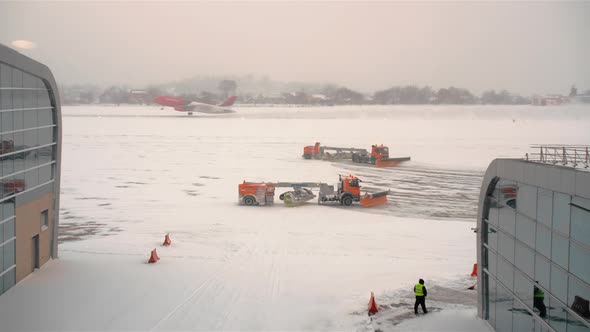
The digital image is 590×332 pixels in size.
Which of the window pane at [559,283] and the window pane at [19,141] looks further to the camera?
the window pane at [19,141]

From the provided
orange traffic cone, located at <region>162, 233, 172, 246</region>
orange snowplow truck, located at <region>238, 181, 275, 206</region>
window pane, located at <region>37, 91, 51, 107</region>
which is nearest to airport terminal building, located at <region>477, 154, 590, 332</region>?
orange traffic cone, located at <region>162, 233, 172, 246</region>

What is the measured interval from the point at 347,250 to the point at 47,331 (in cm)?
1207

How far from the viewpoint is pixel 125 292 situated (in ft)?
56.7

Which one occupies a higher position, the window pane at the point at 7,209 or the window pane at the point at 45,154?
the window pane at the point at 45,154

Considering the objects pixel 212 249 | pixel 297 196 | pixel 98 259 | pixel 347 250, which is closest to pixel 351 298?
pixel 347 250

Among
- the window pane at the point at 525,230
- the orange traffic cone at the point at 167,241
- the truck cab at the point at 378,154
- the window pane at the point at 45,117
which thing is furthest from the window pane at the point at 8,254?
the truck cab at the point at 378,154

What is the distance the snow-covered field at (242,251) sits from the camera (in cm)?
1559

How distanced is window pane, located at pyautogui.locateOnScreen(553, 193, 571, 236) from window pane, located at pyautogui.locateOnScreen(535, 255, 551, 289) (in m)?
0.82

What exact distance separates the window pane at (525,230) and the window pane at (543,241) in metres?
0.29

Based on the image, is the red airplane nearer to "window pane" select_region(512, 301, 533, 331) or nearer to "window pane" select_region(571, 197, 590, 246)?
"window pane" select_region(512, 301, 533, 331)

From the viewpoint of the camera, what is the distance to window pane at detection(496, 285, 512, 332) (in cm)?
1308

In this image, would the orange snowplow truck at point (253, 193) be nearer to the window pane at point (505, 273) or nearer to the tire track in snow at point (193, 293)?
the tire track in snow at point (193, 293)

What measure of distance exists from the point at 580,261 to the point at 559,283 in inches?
39.0

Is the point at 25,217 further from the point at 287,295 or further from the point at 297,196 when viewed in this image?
the point at 297,196
